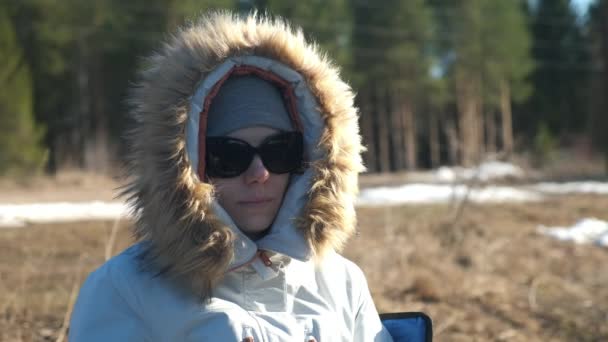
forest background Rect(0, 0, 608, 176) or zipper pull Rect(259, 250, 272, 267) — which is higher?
forest background Rect(0, 0, 608, 176)

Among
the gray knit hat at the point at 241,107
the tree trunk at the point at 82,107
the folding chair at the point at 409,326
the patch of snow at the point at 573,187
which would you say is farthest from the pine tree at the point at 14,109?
the gray knit hat at the point at 241,107

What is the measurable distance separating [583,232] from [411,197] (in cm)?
434

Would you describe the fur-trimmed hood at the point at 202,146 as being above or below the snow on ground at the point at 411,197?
above

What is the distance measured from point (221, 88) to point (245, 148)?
0.19 meters

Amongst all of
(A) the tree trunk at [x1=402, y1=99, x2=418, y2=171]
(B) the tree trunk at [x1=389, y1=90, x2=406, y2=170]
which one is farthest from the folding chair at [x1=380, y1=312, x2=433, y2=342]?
(A) the tree trunk at [x1=402, y1=99, x2=418, y2=171]

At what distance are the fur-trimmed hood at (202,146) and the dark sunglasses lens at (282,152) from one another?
0.08 metres

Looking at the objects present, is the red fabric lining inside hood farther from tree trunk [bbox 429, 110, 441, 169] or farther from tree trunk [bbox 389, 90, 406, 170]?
tree trunk [bbox 429, 110, 441, 169]

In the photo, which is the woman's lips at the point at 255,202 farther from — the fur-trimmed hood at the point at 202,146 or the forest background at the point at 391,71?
the forest background at the point at 391,71

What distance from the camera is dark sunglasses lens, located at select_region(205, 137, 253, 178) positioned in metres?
1.77

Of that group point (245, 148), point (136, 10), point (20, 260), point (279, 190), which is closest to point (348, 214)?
point (279, 190)

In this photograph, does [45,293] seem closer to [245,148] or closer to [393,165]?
[245,148]

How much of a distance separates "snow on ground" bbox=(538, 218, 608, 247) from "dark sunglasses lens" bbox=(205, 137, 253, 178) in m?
6.95

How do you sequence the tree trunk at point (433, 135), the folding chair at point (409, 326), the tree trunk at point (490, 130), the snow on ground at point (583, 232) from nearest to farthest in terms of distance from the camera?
the folding chair at point (409, 326), the snow on ground at point (583, 232), the tree trunk at point (490, 130), the tree trunk at point (433, 135)

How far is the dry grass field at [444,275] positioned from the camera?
395cm
